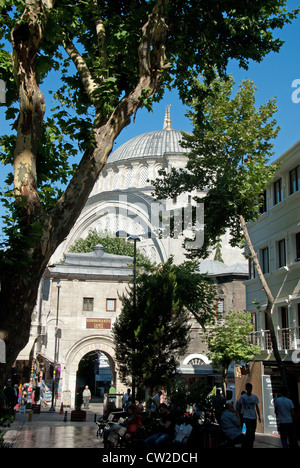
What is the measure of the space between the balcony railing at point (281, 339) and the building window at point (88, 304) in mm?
11994

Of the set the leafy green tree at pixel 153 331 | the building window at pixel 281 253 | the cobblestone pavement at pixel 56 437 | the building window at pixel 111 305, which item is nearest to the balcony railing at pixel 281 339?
the building window at pixel 281 253

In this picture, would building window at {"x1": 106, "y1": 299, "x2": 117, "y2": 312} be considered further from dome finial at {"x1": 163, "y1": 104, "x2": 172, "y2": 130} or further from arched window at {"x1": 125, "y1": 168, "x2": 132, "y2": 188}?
dome finial at {"x1": 163, "y1": 104, "x2": 172, "y2": 130}

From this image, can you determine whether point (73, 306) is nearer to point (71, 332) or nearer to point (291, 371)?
point (71, 332)

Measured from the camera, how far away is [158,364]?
1956 cm

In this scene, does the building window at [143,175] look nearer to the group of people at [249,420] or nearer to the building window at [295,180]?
the building window at [295,180]

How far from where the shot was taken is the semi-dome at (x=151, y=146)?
6925cm

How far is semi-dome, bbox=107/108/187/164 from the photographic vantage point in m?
69.2

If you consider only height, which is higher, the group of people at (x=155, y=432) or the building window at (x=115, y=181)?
the building window at (x=115, y=181)

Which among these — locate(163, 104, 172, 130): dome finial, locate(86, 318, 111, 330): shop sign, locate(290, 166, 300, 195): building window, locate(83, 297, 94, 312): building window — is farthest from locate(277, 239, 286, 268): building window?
locate(163, 104, 172, 130): dome finial

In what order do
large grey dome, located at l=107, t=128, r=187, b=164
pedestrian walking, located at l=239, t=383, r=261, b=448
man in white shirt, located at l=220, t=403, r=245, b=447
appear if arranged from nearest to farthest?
man in white shirt, located at l=220, t=403, r=245, b=447 < pedestrian walking, located at l=239, t=383, r=261, b=448 < large grey dome, located at l=107, t=128, r=187, b=164

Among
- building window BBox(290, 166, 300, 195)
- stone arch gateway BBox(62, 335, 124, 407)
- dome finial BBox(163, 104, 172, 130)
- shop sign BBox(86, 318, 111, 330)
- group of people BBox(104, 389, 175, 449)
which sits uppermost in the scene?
dome finial BBox(163, 104, 172, 130)

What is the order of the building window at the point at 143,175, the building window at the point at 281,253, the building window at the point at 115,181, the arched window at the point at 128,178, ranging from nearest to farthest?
1. the building window at the point at 281,253
2. the building window at the point at 143,175
3. the arched window at the point at 128,178
4. the building window at the point at 115,181

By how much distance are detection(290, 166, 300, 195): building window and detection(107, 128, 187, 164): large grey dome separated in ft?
155

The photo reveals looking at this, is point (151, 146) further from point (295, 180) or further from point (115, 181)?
point (295, 180)
